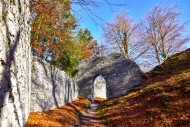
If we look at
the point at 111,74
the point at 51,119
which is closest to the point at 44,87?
the point at 51,119

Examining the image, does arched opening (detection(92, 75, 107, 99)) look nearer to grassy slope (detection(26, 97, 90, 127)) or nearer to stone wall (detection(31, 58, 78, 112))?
stone wall (detection(31, 58, 78, 112))

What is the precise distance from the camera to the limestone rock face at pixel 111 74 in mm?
25578

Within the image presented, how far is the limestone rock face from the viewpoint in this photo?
25.6m

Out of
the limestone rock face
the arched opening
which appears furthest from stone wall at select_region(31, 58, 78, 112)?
the arched opening

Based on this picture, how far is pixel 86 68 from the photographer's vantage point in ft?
94.1

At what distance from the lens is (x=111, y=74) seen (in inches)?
1046

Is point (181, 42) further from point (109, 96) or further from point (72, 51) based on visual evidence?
point (72, 51)

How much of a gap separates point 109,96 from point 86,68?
17.3 ft

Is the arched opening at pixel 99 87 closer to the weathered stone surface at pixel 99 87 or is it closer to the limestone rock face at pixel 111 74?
the weathered stone surface at pixel 99 87

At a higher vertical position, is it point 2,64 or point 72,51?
point 72,51

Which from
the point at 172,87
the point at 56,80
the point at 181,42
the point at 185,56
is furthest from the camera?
the point at 181,42

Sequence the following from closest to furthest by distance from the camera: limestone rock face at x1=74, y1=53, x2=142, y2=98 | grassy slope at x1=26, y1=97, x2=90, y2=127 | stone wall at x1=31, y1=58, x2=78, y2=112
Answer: grassy slope at x1=26, y1=97, x2=90, y2=127 < stone wall at x1=31, y1=58, x2=78, y2=112 < limestone rock face at x1=74, y1=53, x2=142, y2=98

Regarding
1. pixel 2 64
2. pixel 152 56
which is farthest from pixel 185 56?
pixel 2 64

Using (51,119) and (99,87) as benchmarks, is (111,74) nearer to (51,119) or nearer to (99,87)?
(99,87)
